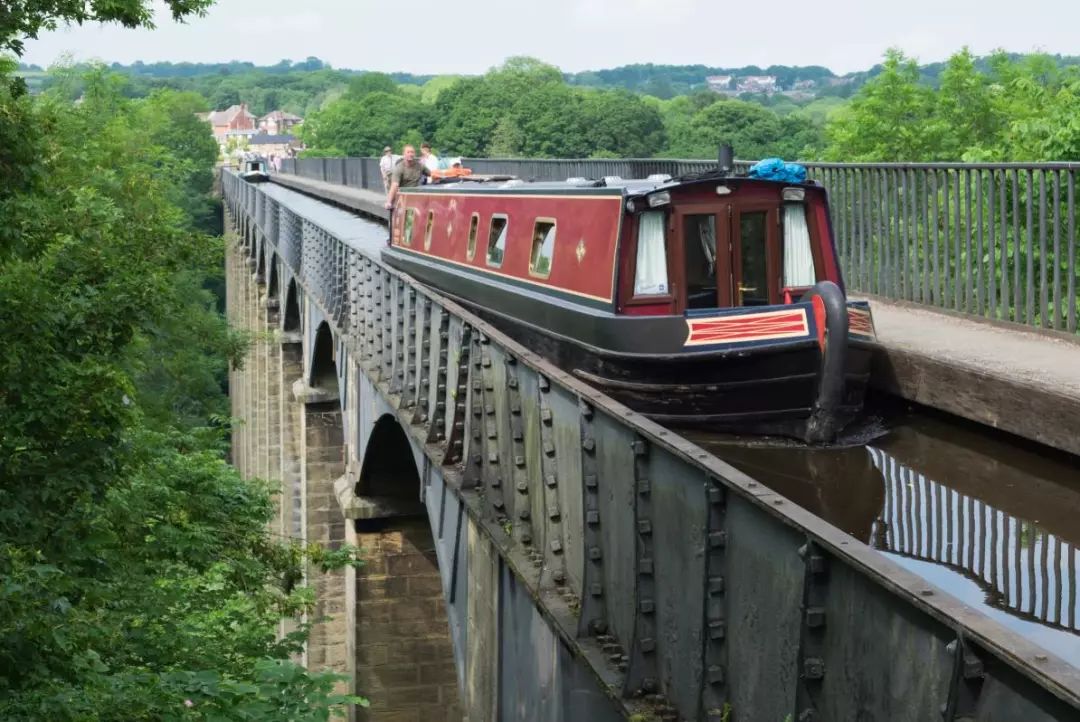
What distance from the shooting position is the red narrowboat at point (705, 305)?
9.60m

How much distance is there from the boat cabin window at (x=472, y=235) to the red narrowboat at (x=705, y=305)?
268 cm

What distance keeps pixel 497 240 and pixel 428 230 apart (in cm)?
387

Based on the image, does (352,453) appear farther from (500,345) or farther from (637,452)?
(637,452)

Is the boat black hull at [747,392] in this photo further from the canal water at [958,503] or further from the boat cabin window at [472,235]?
the boat cabin window at [472,235]

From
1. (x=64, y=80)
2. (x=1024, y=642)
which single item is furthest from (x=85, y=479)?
(x=64, y=80)

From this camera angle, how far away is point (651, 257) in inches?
408

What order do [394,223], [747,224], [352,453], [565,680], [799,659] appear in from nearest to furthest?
[799,659] → [565,680] → [747,224] → [352,453] → [394,223]

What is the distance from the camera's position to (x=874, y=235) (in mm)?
14789

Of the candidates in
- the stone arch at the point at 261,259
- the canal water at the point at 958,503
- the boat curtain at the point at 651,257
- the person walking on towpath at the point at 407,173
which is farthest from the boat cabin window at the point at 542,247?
the stone arch at the point at 261,259

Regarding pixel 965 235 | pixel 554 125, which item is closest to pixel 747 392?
pixel 965 235

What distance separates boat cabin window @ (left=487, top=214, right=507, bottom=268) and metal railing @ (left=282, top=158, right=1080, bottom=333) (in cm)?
294

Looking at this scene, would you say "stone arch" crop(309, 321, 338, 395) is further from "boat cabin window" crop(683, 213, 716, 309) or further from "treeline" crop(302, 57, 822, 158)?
"treeline" crop(302, 57, 822, 158)

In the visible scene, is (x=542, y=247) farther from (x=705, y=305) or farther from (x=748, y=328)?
(x=748, y=328)

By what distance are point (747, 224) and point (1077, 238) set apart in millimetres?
2639
